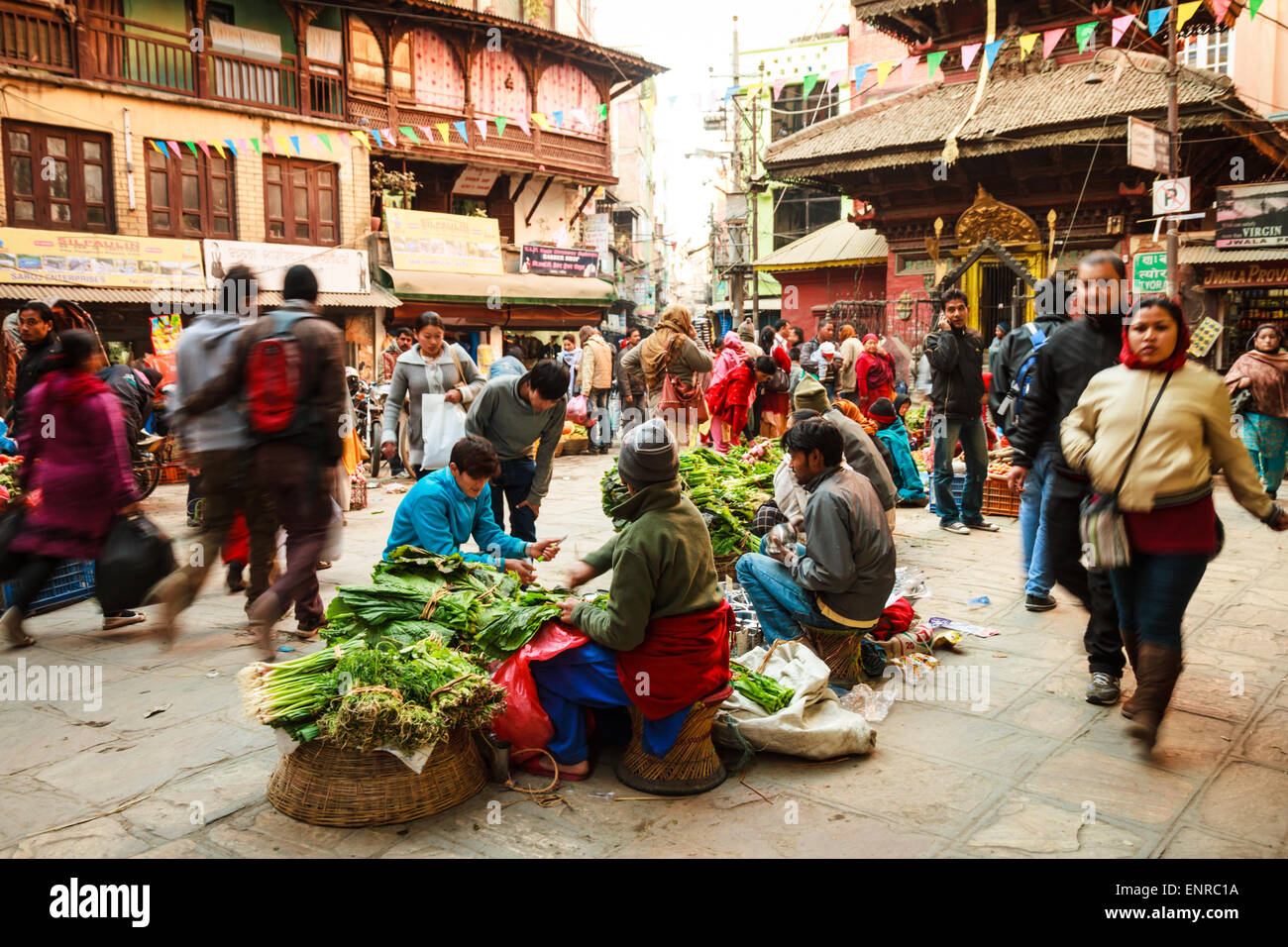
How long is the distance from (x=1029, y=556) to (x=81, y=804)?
524cm

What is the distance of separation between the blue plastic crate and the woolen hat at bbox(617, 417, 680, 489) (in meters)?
4.33

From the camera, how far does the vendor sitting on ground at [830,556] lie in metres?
4.38

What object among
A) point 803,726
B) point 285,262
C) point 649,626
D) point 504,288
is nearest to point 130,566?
point 649,626

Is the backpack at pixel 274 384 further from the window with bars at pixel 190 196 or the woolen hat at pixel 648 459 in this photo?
the window with bars at pixel 190 196

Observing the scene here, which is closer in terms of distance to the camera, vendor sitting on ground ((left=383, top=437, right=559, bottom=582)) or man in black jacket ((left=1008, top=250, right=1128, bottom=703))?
man in black jacket ((left=1008, top=250, right=1128, bottom=703))

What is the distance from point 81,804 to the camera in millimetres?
3508

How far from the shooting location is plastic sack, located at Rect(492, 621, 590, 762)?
370 centimetres

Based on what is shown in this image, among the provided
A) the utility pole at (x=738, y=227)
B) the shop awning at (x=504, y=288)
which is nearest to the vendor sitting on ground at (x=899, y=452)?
the shop awning at (x=504, y=288)

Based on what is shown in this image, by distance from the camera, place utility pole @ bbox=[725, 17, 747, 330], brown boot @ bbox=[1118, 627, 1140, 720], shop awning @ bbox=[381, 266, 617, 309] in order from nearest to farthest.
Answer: brown boot @ bbox=[1118, 627, 1140, 720], shop awning @ bbox=[381, 266, 617, 309], utility pole @ bbox=[725, 17, 747, 330]

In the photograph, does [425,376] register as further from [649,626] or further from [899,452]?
[899,452]

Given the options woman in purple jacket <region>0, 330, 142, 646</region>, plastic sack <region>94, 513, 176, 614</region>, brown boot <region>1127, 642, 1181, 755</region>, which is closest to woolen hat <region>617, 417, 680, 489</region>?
brown boot <region>1127, 642, 1181, 755</region>

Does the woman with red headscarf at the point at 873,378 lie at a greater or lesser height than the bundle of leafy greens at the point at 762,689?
greater

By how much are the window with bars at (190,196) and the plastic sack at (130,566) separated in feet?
54.1

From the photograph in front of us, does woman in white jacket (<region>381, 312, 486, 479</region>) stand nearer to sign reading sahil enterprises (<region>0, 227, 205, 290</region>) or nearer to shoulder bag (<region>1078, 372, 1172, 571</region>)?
shoulder bag (<region>1078, 372, 1172, 571</region>)
